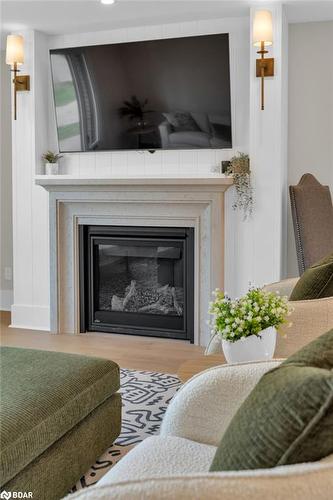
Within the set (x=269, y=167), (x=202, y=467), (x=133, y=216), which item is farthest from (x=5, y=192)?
(x=202, y=467)

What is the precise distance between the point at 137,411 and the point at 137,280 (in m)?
1.83

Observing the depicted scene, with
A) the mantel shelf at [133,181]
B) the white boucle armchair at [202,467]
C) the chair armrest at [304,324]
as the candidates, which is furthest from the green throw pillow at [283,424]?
the mantel shelf at [133,181]

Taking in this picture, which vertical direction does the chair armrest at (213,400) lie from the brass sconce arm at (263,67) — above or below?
below

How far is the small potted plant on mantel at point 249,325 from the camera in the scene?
74.2 inches

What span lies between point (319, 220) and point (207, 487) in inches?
136

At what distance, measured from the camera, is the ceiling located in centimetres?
407

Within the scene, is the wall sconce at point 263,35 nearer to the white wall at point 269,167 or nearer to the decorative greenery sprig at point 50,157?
the white wall at point 269,167

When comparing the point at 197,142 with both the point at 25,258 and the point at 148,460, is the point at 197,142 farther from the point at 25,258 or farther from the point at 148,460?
the point at 148,460

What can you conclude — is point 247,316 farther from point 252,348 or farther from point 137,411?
point 137,411

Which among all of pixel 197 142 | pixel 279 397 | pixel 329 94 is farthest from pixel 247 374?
pixel 329 94

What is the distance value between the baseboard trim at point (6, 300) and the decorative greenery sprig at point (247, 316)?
4.04 metres

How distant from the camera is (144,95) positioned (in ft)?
15.0

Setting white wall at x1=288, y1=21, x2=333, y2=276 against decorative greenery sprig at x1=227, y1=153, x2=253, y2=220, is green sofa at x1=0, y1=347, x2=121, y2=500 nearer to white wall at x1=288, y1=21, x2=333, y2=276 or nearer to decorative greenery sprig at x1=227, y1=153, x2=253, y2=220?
decorative greenery sprig at x1=227, y1=153, x2=253, y2=220

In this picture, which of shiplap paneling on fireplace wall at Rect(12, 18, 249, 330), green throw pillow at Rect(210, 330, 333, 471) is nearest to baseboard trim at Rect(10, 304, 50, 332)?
shiplap paneling on fireplace wall at Rect(12, 18, 249, 330)
